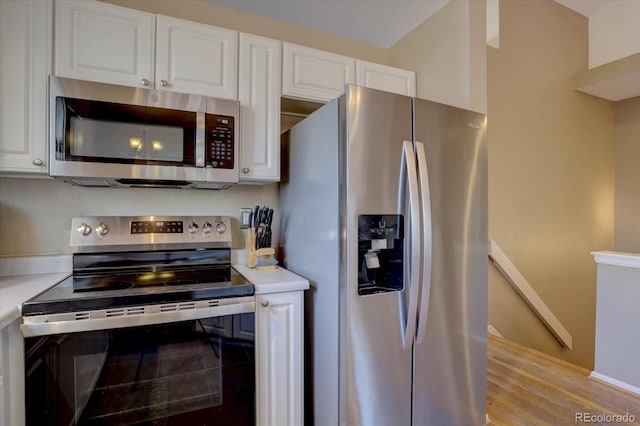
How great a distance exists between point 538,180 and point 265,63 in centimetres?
305

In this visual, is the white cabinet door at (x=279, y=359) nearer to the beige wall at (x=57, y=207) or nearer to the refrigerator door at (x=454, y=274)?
the refrigerator door at (x=454, y=274)

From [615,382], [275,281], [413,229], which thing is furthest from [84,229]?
[615,382]

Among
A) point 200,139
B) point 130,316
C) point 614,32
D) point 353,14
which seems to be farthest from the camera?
point 614,32

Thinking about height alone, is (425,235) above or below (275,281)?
above

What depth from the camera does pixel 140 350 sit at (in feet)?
3.96

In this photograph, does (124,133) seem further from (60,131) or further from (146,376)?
(146,376)

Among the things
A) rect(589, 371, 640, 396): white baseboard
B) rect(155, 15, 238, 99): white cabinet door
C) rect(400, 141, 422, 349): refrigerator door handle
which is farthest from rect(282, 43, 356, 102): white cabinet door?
rect(589, 371, 640, 396): white baseboard

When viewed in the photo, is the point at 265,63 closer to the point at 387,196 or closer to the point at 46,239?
the point at 387,196

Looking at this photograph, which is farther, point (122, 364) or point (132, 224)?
point (132, 224)

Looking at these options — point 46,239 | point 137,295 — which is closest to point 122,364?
point 137,295

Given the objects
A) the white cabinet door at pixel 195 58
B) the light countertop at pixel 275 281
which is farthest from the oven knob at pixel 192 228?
the white cabinet door at pixel 195 58

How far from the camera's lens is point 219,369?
4.38 ft

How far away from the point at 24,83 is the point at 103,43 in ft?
1.18

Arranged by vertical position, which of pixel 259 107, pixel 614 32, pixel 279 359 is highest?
pixel 614 32
